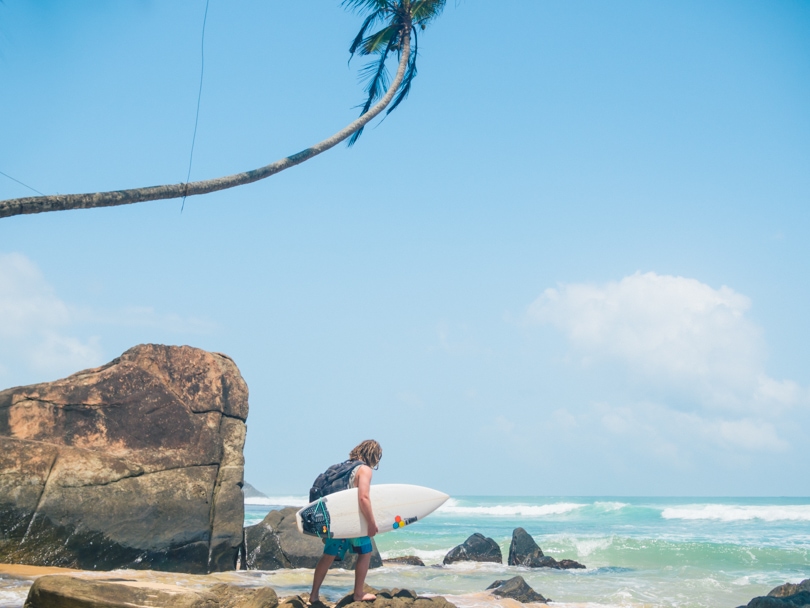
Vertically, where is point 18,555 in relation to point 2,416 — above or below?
below

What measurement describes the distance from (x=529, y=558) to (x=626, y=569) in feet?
8.37

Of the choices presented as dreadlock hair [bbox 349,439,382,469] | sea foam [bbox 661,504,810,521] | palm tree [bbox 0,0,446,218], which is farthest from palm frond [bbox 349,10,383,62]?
sea foam [bbox 661,504,810,521]

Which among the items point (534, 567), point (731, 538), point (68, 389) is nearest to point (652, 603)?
point (534, 567)

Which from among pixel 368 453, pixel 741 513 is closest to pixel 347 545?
pixel 368 453

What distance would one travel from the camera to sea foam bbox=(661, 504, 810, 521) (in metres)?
36.1

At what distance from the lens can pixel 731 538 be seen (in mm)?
27250

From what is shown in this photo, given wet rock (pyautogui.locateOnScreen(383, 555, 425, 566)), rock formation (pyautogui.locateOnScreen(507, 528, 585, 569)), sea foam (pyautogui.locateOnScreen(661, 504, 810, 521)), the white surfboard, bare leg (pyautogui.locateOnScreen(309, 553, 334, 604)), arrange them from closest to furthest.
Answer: the white surfboard
bare leg (pyautogui.locateOnScreen(309, 553, 334, 604))
wet rock (pyautogui.locateOnScreen(383, 555, 425, 566))
rock formation (pyautogui.locateOnScreen(507, 528, 585, 569))
sea foam (pyautogui.locateOnScreen(661, 504, 810, 521))

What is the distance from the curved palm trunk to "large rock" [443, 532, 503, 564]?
10.9 metres

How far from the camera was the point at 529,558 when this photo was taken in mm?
16547

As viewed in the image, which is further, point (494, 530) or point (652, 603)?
point (494, 530)

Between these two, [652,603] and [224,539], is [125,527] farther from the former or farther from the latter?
[652,603]

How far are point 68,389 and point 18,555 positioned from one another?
8.08ft

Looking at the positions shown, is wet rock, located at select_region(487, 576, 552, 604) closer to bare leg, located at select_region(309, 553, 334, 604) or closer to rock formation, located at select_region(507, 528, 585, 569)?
bare leg, located at select_region(309, 553, 334, 604)

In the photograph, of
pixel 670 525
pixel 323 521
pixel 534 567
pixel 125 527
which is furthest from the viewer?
pixel 670 525
